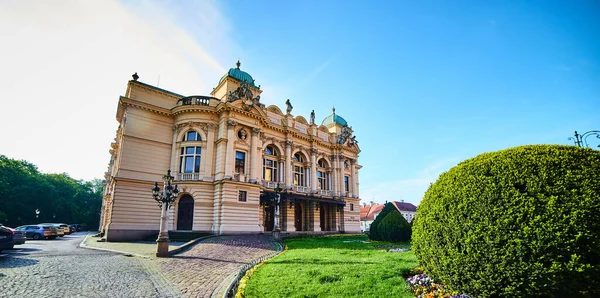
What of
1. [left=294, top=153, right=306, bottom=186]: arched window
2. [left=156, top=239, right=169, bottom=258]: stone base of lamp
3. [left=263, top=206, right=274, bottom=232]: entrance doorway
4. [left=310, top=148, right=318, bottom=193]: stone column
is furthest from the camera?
[left=294, top=153, right=306, bottom=186]: arched window

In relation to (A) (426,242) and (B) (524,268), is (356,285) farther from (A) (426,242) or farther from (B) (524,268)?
(B) (524,268)

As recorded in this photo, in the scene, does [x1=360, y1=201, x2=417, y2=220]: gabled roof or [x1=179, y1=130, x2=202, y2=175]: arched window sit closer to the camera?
[x1=179, y1=130, x2=202, y2=175]: arched window

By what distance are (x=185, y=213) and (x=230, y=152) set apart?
Result: 6756 mm

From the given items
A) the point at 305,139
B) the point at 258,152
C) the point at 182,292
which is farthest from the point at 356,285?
the point at 305,139

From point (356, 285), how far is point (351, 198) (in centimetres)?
3233

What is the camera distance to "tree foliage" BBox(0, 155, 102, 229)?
4772 centimetres

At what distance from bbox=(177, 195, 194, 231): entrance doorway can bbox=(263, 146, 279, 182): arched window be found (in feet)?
26.5

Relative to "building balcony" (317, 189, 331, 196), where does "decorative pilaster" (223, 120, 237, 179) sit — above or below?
above

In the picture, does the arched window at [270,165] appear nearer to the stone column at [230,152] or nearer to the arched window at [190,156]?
the stone column at [230,152]

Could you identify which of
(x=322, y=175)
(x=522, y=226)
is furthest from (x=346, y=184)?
(x=522, y=226)

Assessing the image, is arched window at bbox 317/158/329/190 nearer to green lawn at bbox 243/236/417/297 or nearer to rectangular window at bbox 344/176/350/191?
rectangular window at bbox 344/176/350/191

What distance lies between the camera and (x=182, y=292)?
763 cm

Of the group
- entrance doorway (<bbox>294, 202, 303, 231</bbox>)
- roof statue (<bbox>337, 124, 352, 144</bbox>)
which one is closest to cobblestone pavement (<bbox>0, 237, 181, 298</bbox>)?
entrance doorway (<bbox>294, 202, 303, 231</bbox>)

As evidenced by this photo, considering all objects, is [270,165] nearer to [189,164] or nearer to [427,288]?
[189,164]
